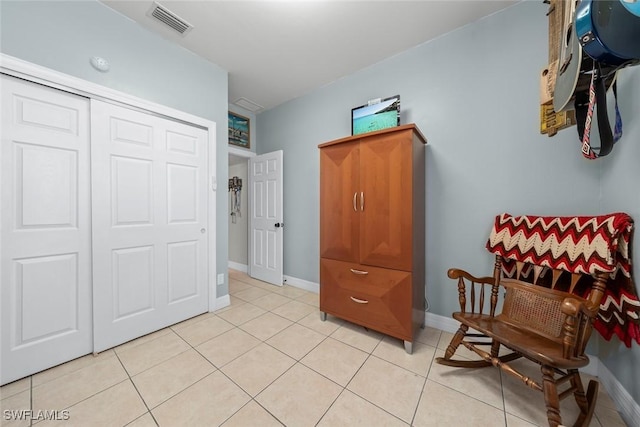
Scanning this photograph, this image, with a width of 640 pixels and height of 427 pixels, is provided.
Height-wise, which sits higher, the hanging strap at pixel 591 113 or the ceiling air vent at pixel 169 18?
the ceiling air vent at pixel 169 18

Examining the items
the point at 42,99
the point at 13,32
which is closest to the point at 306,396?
the point at 42,99

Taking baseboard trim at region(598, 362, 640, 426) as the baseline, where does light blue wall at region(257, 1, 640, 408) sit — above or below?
above

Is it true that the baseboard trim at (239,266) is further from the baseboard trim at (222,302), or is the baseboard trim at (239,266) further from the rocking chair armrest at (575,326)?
the rocking chair armrest at (575,326)

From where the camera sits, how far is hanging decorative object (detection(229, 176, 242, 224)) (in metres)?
4.18

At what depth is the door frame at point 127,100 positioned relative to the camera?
144cm

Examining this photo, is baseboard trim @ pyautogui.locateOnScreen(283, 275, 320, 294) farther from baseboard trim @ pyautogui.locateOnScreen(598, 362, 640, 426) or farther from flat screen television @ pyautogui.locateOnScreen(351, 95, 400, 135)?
baseboard trim @ pyautogui.locateOnScreen(598, 362, 640, 426)

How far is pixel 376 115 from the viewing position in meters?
2.27

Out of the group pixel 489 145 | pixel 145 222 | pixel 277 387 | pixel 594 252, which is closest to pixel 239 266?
pixel 145 222

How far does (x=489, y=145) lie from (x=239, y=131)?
3234 mm

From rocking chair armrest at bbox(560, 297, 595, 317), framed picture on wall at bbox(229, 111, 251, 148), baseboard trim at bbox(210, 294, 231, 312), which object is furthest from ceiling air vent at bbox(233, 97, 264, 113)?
rocking chair armrest at bbox(560, 297, 595, 317)

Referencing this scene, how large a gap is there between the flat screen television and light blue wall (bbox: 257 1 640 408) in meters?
0.20

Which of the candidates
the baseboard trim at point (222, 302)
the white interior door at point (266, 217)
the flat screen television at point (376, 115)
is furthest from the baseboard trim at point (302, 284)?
the flat screen television at point (376, 115)

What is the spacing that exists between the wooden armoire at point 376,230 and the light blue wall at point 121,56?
1341mm

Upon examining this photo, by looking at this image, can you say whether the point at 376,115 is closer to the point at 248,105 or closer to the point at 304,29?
the point at 304,29
